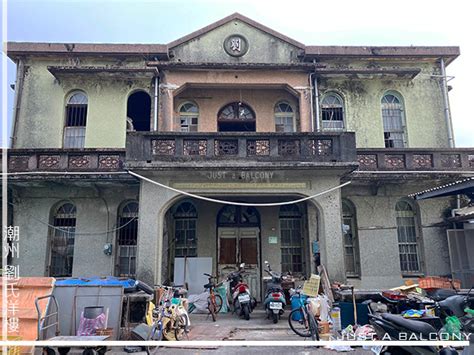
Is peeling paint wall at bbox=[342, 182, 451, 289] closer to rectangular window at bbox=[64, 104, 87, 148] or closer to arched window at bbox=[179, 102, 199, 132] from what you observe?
arched window at bbox=[179, 102, 199, 132]

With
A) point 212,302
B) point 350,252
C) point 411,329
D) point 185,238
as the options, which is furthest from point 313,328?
point 185,238

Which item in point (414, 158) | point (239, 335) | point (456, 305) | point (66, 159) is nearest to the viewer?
point (456, 305)

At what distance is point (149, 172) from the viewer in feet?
33.4

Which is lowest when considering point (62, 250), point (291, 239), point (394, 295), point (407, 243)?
point (394, 295)

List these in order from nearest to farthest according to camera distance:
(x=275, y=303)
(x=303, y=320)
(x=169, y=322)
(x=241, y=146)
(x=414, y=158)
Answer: (x=169, y=322)
(x=303, y=320)
(x=275, y=303)
(x=241, y=146)
(x=414, y=158)

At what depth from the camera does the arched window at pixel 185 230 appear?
1295 cm

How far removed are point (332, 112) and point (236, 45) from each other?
14.2 feet

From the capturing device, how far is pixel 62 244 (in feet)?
42.3

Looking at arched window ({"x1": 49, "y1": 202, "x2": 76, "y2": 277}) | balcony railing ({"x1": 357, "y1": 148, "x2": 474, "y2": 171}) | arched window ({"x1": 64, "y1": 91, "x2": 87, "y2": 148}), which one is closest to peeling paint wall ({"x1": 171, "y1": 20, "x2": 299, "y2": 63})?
arched window ({"x1": 64, "y1": 91, "x2": 87, "y2": 148})

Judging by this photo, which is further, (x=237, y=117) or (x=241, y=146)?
(x=237, y=117)

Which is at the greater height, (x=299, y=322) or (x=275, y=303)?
(x=275, y=303)

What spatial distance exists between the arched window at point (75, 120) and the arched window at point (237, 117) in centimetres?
494

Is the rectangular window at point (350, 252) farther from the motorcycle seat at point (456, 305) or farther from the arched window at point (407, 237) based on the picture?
the motorcycle seat at point (456, 305)

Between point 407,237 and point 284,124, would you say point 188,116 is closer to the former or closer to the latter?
point 284,124
